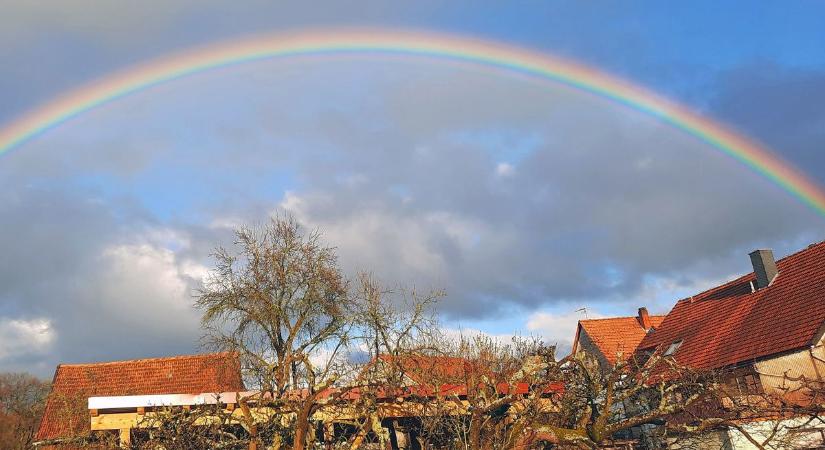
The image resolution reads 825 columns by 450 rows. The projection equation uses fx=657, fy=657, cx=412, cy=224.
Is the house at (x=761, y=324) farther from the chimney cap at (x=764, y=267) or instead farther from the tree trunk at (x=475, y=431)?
the tree trunk at (x=475, y=431)

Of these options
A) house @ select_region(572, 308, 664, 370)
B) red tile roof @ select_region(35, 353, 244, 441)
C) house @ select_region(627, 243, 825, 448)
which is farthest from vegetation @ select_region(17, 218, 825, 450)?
house @ select_region(572, 308, 664, 370)

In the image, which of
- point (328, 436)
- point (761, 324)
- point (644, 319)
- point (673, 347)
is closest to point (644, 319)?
point (644, 319)

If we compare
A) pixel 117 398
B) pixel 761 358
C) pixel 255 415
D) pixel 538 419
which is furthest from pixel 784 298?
pixel 117 398

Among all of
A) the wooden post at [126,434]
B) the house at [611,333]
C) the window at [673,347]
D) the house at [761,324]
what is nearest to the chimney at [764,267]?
the house at [761,324]

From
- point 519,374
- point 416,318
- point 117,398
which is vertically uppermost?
point 416,318

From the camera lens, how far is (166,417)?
927 centimetres

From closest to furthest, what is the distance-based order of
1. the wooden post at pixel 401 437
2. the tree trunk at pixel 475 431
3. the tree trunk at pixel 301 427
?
the tree trunk at pixel 475 431
the tree trunk at pixel 301 427
the wooden post at pixel 401 437

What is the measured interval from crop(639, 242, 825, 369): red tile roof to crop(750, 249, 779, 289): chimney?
0.25 m

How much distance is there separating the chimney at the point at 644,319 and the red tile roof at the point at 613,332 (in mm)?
179

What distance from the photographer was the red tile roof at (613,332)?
3131 cm

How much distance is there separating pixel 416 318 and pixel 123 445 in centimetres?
869

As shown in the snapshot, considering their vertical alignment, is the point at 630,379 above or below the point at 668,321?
below

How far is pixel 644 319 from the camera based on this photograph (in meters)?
33.6

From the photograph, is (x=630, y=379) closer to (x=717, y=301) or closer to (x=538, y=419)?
(x=538, y=419)
